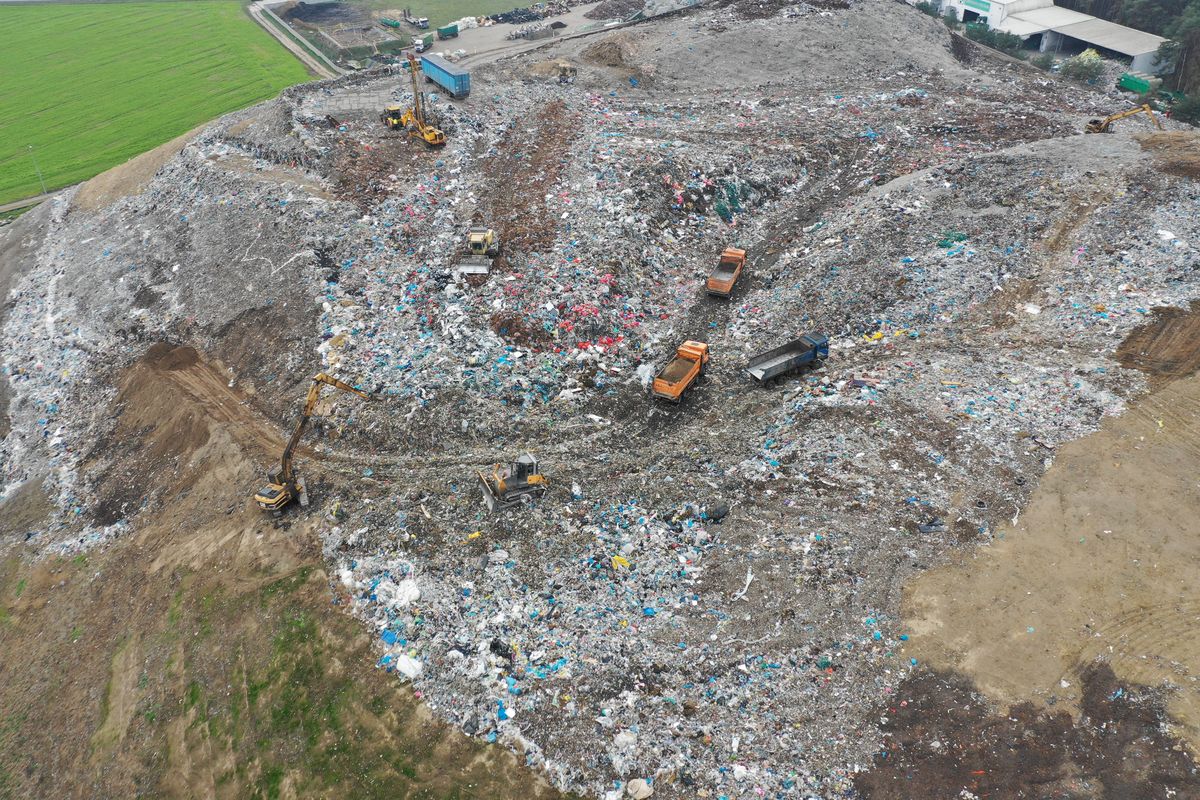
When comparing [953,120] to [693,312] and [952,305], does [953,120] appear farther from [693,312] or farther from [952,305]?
[693,312]

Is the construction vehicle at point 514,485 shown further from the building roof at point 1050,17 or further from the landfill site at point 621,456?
the building roof at point 1050,17

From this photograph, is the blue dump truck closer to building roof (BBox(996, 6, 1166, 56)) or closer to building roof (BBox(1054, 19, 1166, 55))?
building roof (BBox(996, 6, 1166, 56))

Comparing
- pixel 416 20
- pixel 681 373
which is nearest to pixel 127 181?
pixel 681 373

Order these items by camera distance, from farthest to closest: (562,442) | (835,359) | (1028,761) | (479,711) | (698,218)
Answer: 1. (698,218)
2. (835,359)
3. (562,442)
4. (479,711)
5. (1028,761)

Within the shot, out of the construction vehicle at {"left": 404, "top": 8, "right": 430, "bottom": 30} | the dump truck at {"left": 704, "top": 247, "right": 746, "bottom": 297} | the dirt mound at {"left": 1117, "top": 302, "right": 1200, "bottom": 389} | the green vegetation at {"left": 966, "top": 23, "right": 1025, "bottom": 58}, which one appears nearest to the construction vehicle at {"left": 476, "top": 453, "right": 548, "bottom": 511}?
the dump truck at {"left": 704, "top": 247, "right": 746, "bottom": 297}

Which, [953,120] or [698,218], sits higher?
[953,120]

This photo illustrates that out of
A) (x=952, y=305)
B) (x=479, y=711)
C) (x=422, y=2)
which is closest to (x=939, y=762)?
(x=479, y=711)

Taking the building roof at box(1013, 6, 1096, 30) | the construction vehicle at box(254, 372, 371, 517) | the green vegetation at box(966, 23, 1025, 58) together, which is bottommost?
the construction vehicle at box(254, 372, 371, 517)

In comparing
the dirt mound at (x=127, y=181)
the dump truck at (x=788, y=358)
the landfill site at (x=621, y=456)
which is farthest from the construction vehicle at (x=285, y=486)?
the dirt mound at (x=127, y=181)
